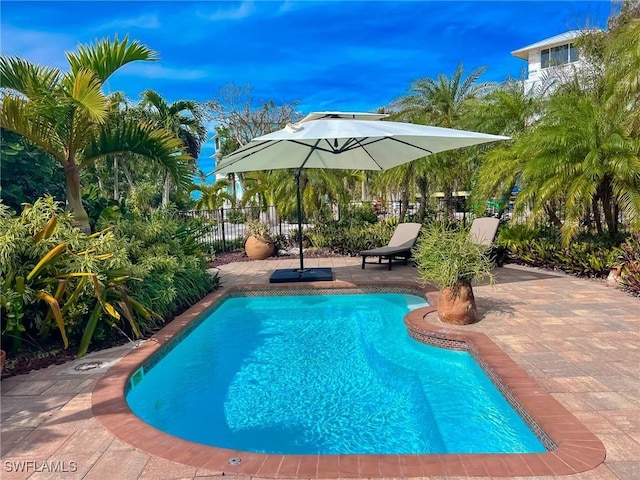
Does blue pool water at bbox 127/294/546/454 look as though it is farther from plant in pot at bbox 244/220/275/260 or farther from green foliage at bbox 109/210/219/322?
plant in pot at bbox 244/220/275/260

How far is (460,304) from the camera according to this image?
18.6 ft

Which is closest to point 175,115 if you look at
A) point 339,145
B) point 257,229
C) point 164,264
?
point 257,229

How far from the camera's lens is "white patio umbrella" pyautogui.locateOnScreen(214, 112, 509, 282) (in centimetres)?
638

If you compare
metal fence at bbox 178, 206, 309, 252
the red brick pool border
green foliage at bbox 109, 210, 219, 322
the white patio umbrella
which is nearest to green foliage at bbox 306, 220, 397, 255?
metal fence at bbox 178, 206, 309, 252

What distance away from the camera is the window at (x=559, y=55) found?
92.6 feet

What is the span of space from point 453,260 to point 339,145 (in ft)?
15.4

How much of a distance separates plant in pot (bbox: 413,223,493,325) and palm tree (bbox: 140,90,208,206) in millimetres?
20953

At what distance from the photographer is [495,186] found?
10289 millimetres

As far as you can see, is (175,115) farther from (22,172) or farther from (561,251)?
(561,251)

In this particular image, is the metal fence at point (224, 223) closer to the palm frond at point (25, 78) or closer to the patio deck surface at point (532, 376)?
the palm frond at point (25, 78)

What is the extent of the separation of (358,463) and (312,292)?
604 cm

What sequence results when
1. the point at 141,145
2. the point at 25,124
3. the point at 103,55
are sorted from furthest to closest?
1. the point at 141,145
2. the point at 103,55
3. the point at 25,124

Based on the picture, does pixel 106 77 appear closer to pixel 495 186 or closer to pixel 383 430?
pixel 383 430

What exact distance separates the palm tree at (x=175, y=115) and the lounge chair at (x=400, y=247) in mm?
17031
